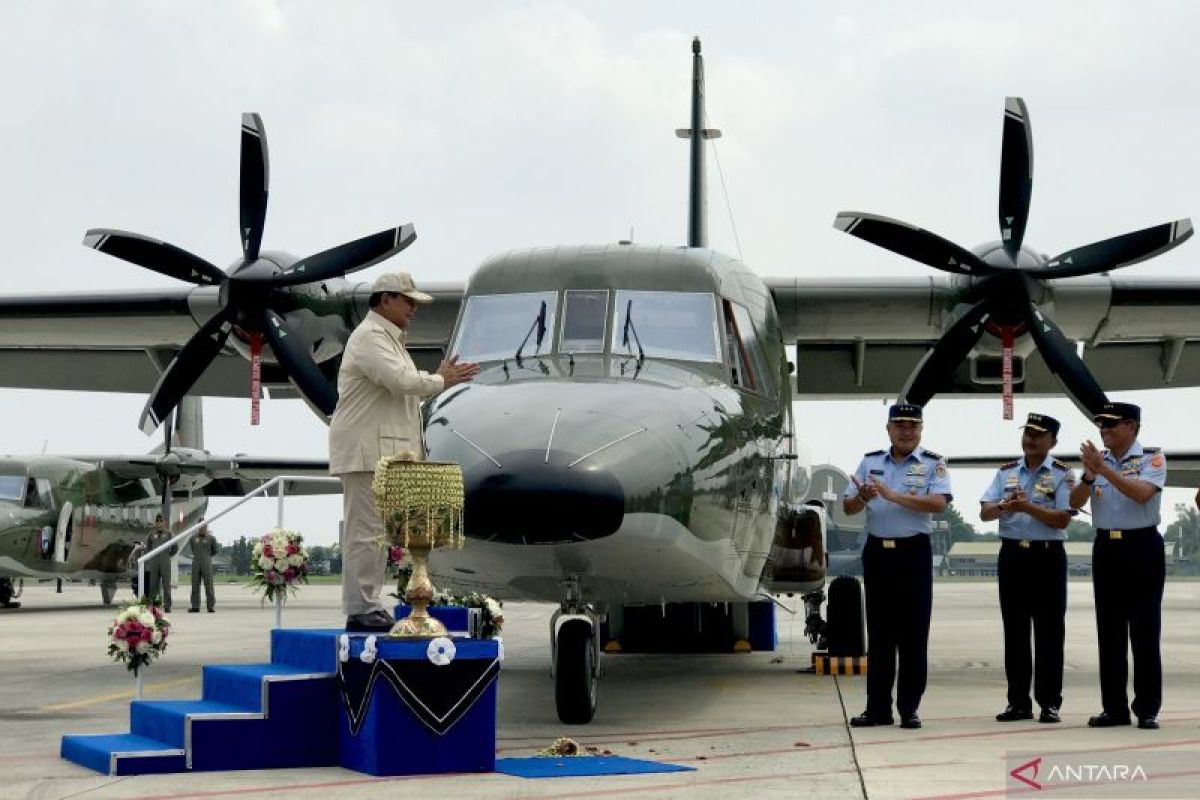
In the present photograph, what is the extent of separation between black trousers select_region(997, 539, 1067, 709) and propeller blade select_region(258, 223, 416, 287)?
23.9 feet

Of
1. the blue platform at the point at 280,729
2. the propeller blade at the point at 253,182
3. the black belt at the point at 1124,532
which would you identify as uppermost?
the propeller blade at the point at 253,182

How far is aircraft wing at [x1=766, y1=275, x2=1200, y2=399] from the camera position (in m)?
15.1

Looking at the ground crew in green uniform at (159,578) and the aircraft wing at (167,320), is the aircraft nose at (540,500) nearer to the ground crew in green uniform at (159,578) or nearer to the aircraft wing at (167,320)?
the aircraft wing at (167,320)

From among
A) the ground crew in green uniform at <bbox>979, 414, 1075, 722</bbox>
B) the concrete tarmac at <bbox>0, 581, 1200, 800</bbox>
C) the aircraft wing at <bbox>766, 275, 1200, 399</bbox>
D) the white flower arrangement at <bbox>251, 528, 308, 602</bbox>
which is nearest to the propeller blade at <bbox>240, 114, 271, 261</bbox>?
the concrete tarmac at <bbox>0, 581, 1200, 800</bbox>

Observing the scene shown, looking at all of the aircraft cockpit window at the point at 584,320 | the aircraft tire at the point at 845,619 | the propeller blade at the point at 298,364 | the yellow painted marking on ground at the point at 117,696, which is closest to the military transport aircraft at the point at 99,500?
the propeller blade at the point at 298,364

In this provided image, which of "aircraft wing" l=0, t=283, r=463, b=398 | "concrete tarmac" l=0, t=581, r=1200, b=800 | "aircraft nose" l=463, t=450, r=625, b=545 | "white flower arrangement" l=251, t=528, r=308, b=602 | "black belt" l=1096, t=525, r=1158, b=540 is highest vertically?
"aircraft wing" l=0, t=283, r=463, b=398

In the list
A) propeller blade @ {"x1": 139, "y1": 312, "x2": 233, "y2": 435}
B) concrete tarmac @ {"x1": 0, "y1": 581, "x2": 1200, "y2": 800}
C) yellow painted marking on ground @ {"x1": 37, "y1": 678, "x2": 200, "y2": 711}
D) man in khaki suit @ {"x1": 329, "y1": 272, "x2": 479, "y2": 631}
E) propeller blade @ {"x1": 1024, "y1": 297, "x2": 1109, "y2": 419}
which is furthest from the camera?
propeller blade @ {"x1": 139, "y1": 312, "x2": 233, "y2": 435}

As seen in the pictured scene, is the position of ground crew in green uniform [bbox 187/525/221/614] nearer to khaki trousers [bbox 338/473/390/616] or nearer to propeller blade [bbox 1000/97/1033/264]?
propeller blade [bbox 1000/97/1033/264]

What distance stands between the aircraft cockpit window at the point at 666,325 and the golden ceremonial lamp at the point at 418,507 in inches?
123

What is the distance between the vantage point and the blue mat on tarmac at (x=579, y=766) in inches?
280

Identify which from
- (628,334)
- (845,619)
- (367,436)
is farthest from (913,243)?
(367,436)

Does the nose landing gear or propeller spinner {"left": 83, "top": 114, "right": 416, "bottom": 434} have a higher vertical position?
propeller spinner {"left": 83, "top": 114, "right": 416, "bottom": 434}

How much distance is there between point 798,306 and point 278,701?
342 inches

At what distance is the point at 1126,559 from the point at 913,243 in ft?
19.8
